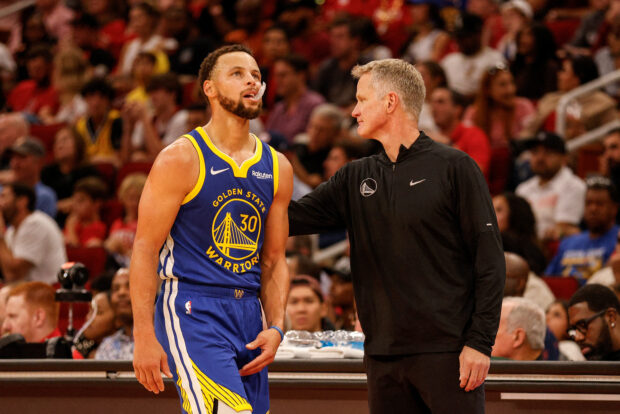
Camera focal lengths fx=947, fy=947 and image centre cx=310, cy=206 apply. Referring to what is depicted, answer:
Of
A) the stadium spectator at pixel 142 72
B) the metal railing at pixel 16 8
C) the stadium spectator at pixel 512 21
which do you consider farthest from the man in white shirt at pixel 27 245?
the metal railing at pixel 16 8

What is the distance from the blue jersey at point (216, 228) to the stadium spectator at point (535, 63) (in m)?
6.23

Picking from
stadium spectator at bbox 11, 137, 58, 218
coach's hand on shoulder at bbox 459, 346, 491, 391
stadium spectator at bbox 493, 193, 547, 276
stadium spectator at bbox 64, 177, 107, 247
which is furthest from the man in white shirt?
coach's hand on shoulder at bbox 459, 346, 491, 391

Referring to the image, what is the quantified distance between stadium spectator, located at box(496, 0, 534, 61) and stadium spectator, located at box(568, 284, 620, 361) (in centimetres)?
526

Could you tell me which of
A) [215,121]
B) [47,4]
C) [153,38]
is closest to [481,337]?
[215,121]

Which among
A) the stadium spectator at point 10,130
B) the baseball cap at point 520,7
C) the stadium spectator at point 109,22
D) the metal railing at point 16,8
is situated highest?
Result: the metal railing at point 16,8

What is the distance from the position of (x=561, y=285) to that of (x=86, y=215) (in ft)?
14.2

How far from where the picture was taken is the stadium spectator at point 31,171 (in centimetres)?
879

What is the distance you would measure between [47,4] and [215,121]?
1107 cm

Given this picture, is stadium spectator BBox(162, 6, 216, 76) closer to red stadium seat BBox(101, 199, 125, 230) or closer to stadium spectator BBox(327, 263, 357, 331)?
red stadium seat BBox(101, 199, 125, 230)

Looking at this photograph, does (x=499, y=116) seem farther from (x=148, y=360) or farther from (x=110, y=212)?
(x=148, y=360)

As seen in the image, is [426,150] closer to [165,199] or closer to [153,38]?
[165,199]

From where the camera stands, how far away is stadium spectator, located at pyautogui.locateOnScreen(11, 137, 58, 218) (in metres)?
8.79

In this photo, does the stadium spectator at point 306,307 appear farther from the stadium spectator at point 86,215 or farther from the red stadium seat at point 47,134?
the red stadium seat at point 47,134

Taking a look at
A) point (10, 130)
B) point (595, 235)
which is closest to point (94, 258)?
point (10, 130)
